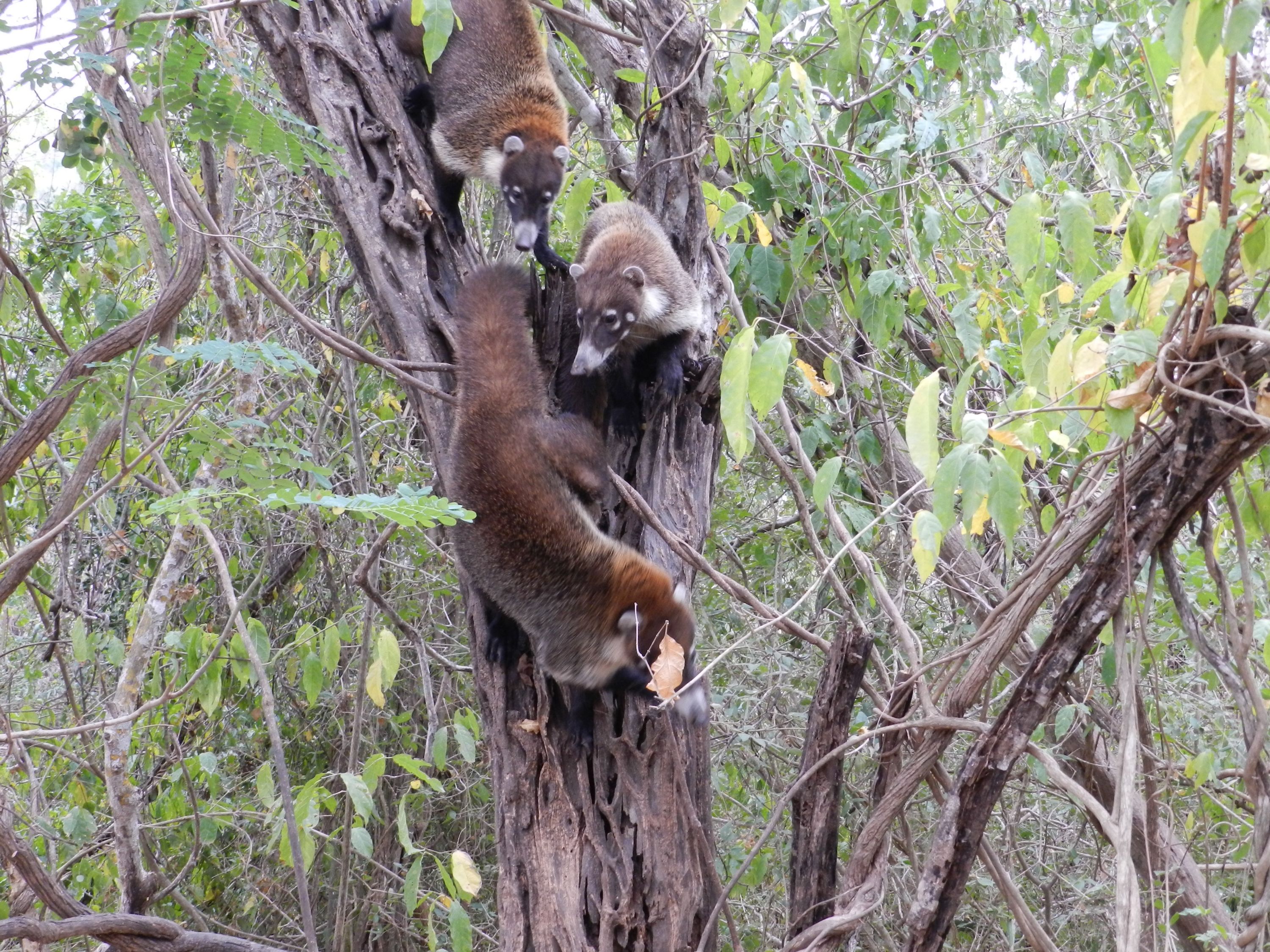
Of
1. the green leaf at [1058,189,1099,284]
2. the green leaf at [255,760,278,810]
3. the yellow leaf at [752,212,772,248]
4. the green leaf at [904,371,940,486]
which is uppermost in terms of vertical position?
the yellow leaf at [752,212,772,248]

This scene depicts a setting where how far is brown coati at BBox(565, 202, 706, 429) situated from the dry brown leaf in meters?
1.58

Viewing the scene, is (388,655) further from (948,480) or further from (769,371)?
(948,480)

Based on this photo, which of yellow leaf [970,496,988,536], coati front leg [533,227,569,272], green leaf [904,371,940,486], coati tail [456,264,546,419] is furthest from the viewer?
coati front leg [533,227,569,272]

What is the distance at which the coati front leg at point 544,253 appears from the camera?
4156 millimetres

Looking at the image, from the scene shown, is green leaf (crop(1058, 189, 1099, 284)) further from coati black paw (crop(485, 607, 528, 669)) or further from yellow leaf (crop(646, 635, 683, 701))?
coati black paw (crop(485, 607, 528, 669))

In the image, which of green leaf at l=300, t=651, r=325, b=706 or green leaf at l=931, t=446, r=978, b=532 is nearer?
green leaf at l=931, t=446, r=978, b=532

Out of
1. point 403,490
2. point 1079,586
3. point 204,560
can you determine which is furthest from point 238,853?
point 1079,586

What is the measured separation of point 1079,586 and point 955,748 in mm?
→ 3347

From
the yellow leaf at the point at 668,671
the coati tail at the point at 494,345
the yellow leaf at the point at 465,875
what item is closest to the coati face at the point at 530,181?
the coati tail at the point at 494,345

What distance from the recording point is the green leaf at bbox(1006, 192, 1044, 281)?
2.32 meters

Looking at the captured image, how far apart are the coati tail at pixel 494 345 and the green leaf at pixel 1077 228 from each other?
1.60 m

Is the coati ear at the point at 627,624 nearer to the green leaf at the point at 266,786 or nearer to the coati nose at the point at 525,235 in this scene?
the green leaf at the point at 266,786

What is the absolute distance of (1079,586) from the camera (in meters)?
2.30

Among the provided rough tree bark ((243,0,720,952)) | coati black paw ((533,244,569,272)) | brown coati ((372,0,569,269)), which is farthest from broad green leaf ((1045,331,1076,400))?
brown coati ((372,0,569,269))
